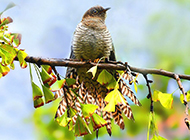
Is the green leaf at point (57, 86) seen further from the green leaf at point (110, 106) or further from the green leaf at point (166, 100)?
the green leaf at point (166, 100)

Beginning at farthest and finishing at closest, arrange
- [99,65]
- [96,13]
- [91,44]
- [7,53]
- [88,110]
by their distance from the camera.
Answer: [96,13]
[91,44]
[99,65]
[88,110]
[7,53]

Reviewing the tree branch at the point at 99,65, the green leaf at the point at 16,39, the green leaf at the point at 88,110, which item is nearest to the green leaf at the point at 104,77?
the tree branch at the point at 99,65

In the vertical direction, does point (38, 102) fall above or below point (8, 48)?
below

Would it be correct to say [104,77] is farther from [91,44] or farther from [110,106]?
[91,44]

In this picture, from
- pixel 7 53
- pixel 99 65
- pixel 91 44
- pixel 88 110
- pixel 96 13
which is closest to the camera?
pixel 7 53

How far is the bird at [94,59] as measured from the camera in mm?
1790

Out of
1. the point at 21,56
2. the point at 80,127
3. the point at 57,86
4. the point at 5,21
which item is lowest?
the point at 80,127

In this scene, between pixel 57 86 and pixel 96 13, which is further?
pixel 96 13

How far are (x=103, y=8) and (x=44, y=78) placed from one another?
1882 millimetres

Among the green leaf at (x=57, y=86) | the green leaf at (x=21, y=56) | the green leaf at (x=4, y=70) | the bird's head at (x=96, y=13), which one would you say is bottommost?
the green leaf at (x=57, y=86)

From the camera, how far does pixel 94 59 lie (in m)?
2.36

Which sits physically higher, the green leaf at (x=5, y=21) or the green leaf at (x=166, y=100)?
the green leaf at (x=5, y=21)

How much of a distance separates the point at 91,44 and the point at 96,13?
0.67 metres

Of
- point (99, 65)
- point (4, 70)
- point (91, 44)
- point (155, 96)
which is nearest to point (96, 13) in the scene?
point (91, 44)
